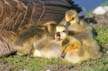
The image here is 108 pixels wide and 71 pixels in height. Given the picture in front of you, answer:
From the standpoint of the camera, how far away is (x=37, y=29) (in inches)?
335

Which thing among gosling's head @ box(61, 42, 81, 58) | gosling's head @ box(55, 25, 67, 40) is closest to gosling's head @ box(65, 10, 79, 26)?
gosling's head @ box(55, 25, 67, 40)

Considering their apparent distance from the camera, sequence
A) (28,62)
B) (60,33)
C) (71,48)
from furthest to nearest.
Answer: (28,62), (60,33), (71,48)

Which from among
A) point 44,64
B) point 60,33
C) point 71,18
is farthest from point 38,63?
point 71,18

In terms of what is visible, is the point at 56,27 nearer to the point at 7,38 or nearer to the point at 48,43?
the point at 48,43

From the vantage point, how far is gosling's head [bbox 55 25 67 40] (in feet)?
26.2

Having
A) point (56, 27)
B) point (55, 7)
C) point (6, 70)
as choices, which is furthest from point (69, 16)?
point (55, 7)

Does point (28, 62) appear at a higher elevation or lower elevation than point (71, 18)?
lower

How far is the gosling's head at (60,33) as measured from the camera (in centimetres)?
798

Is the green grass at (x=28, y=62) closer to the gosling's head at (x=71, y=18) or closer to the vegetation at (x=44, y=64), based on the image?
the vegetation at (x=44, y=64)

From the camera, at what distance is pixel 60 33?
8.03 m

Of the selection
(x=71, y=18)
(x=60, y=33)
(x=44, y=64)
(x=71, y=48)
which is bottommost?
(x=44, y=64)

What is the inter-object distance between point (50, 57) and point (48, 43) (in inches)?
6.9

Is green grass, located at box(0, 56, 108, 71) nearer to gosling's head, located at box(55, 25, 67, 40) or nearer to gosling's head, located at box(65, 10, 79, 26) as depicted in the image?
gosling's head, located at box(55, 25, 67, 40)

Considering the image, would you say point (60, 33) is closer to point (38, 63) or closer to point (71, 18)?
point (71, 18)
